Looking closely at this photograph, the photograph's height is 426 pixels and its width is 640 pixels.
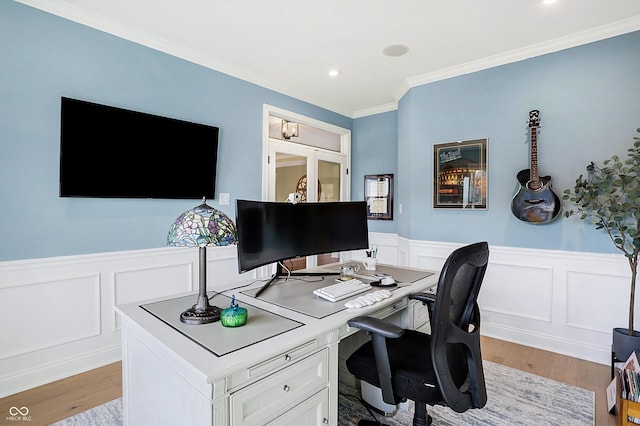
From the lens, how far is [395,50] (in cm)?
289

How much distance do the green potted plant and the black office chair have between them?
5.71ft

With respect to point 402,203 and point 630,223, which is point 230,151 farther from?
point 630,223

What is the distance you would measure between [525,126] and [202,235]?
2.98 m

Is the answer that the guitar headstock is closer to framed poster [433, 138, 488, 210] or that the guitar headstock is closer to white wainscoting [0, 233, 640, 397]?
framed poster [433, 138, 488, 210]

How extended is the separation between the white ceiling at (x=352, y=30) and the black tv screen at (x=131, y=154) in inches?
25.7

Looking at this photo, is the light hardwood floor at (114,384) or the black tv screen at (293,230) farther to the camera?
the light hardwood floor at (114,384)

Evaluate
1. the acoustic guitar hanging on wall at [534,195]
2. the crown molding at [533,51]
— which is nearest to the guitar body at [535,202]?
the acoustic guitar hanging on wall at [534,195]

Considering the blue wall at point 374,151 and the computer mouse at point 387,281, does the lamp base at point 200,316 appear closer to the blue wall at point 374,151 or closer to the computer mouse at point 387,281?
the computer mouse at point 387,281

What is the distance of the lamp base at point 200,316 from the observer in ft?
4.04

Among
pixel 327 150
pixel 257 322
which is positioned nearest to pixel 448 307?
pixel 257 322

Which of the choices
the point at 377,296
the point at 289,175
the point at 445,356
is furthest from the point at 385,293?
the point at 289,175

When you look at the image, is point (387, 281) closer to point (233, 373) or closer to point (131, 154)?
point (233, 373)

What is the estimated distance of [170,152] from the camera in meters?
2.80
